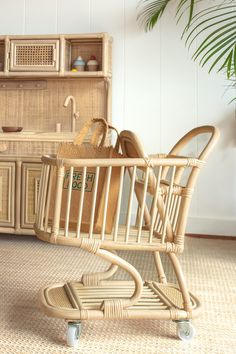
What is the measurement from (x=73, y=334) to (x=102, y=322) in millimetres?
220

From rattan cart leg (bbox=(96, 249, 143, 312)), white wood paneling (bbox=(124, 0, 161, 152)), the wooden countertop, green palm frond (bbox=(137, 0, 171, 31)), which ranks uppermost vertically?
green palm frond (bbox=(137, 0, 171, 31))

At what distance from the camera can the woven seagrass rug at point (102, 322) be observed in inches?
63.1

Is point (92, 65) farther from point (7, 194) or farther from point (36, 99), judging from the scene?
point (7, 194)

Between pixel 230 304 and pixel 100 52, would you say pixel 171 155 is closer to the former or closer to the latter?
pixel 230 304

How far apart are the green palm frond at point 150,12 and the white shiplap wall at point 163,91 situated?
0.17 feet

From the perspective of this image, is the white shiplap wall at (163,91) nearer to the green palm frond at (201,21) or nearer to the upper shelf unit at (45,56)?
the green palm frond at (201,21)

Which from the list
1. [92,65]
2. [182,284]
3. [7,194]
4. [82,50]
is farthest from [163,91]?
[182,284]

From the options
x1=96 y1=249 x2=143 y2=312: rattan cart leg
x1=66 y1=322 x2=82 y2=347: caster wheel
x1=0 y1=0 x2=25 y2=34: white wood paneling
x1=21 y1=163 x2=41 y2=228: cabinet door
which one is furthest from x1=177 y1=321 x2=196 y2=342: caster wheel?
x1=0 y1=0 x2=25 y2=34: white wood paneling

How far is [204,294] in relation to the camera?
2186 mm

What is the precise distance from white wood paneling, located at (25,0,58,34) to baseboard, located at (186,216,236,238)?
188 cm

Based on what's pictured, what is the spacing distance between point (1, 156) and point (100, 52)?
3.77 ft

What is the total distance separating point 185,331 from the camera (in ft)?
5.45

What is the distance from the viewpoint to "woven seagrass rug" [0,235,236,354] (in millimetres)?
1603

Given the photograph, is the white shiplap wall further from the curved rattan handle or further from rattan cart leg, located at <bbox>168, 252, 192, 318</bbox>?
rattan cart leg, located at <bbox>168, 252, 192, 318</bbox>
